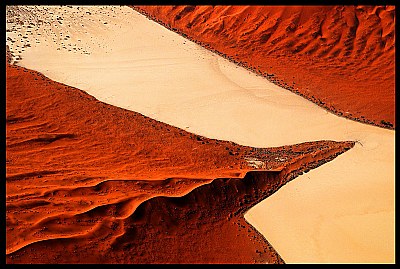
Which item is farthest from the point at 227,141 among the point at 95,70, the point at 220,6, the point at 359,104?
the point at 220,6

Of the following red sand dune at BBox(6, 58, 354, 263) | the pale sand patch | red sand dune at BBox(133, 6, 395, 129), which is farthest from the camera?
red sand dune at BBox(133, 6, 395, 129)

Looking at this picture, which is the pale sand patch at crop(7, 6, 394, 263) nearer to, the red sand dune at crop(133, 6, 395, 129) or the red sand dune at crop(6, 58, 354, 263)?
the red sand dune at crop(6, 58, 354, 263)

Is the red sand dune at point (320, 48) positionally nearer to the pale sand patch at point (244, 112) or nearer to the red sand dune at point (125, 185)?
the pale sand patch at point (244, 112)

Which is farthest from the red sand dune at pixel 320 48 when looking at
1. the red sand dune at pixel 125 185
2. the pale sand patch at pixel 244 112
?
the red sand dune at pixel 125 185

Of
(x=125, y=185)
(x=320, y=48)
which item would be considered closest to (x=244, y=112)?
(x=320, y=48)

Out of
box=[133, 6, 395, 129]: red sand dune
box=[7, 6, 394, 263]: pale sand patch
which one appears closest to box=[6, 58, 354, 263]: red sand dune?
box=[7, 6, 394, 263]: pale sand patch

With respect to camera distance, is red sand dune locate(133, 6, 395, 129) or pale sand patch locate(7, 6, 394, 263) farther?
red sand dune locate(133, 6, 395, 129)

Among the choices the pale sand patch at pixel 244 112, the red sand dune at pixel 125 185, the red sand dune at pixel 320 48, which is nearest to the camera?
the red sand dune at pixel 125 185
